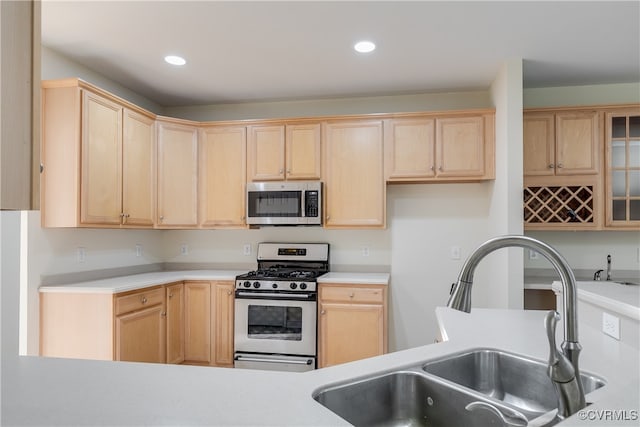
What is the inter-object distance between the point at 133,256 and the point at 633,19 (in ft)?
14.1

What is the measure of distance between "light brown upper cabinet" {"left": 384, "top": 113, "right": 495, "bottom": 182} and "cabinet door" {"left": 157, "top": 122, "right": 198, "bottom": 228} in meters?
1.86

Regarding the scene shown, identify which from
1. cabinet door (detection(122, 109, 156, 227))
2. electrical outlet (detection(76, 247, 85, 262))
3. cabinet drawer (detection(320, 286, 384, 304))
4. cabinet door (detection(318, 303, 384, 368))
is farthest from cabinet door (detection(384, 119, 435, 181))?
electrical outlet (detection(76, 247, 85, 262))

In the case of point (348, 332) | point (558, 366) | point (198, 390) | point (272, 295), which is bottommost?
point (348, 332)

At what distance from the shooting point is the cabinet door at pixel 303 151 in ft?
12.4

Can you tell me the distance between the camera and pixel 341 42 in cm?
285

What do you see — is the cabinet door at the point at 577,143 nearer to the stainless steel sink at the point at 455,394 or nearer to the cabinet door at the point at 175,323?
the stainless steel sink at the point at 455,394

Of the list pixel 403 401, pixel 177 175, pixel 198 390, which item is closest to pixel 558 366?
pixel 403 401

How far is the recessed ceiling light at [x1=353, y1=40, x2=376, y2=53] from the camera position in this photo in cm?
286

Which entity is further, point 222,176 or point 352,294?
point 222,176

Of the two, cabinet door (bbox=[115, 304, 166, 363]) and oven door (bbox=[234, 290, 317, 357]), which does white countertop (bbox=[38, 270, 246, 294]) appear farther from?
oven door (bbox=[234, 290, 317, 357])

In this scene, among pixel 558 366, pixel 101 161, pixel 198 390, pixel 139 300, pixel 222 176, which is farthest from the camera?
pixel 222 176

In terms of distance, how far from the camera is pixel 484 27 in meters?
2.64

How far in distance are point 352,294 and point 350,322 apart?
24 cm

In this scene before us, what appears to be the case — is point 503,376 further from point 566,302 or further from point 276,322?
point 276,322
